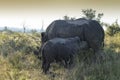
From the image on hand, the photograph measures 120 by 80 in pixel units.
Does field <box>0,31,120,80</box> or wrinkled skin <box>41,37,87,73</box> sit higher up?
wrinkled skin <box>41,37,87,73</box>

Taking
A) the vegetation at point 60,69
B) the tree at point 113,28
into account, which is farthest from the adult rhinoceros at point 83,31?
the tree at point 113,28

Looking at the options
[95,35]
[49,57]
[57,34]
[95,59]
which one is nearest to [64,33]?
[57,34]

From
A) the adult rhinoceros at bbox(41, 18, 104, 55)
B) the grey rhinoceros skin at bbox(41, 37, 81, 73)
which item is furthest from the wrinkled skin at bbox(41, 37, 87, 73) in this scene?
the adult rhinoceros at bbox(41, 18, 104, 55)

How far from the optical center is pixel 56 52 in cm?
831

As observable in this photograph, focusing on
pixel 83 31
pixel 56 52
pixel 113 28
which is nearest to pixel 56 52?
pixel 56 52

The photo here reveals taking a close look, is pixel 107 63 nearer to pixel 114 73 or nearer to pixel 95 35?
pixel 114 73

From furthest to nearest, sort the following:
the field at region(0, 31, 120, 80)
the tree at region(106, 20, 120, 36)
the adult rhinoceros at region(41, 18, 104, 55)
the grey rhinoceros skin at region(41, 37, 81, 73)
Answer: the tree at region(106, 20, 120, 36)
the adult rhinoceros at region(41, 18, 104, 55)
the grey rhinoceros skin at region(41, 37, 81, 73)
the field at region(0, 31, 120, 80)

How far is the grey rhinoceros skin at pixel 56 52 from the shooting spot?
825 cm

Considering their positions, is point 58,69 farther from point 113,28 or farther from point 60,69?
point 113,28

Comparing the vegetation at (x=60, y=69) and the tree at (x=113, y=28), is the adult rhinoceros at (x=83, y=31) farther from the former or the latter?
the tree at (x=113, y=28)

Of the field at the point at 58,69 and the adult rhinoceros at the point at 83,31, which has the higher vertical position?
the adult rhinoceros at the point at 83,31

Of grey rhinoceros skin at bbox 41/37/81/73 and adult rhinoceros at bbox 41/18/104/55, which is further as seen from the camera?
adult rhinoceros at bbox 41/18/104/55

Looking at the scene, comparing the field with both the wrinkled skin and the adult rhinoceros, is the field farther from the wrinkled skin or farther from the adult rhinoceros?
the adult rhinoceros

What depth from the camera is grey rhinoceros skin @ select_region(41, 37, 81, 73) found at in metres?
8.25
